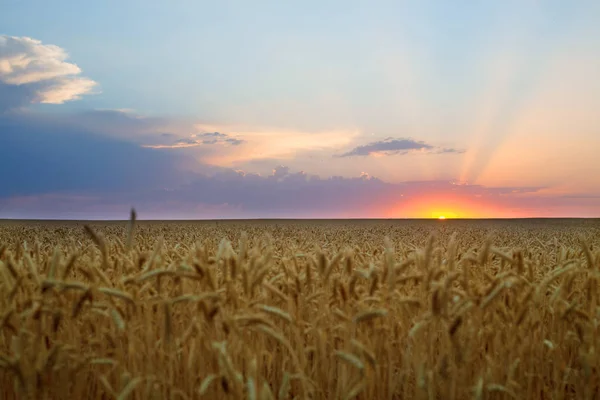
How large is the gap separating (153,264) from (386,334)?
1832 mm

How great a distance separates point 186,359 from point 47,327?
51.6 inches

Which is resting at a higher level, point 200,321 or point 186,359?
point 200,321

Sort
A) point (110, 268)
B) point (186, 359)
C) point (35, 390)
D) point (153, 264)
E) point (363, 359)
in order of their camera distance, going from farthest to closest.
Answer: point (110, 268) → point (153, 264) → point (186, 359) → point (363, 359) → point (35, 390)

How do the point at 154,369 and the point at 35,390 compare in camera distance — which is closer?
the point at 35,390

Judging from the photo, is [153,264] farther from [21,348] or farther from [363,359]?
[363,359]

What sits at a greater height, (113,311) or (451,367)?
(113,311)

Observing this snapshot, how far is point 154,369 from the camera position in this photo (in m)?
3.61

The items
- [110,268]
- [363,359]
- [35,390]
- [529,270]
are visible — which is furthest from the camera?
[110,268]

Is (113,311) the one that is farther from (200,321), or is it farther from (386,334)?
(386,334)

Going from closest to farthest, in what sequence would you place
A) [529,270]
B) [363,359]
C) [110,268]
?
1. [363,359]
2. [529,270]
3. [110,268]

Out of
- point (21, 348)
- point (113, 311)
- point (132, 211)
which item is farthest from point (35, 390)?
point (132, 211)

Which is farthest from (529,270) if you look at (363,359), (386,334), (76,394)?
(76,394)

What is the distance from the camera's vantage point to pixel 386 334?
3932 mm

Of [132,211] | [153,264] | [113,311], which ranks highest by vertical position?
[132,211]
